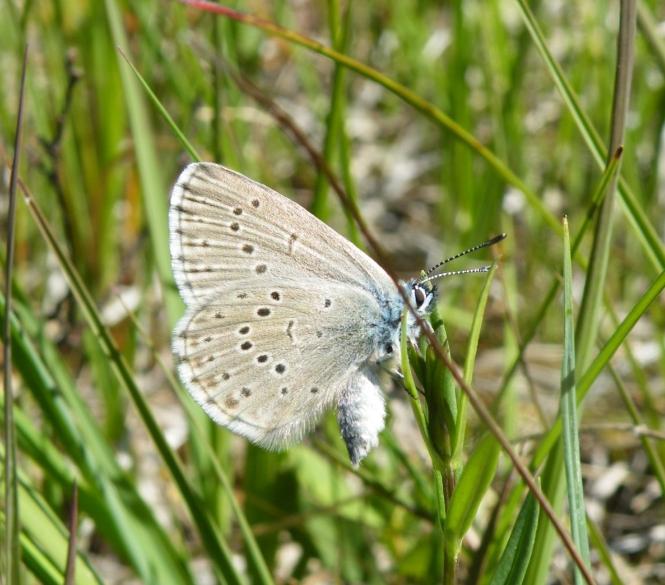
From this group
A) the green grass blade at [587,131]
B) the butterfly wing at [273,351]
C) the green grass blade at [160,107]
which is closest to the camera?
the green grass blade at [160,107]

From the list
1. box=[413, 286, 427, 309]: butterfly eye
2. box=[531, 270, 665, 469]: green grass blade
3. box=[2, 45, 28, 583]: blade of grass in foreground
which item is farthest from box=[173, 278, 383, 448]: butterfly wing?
box=[531, 270, 665, 469]: green grass blade

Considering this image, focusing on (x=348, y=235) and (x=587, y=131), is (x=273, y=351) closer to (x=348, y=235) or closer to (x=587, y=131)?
(x=587, y=131)

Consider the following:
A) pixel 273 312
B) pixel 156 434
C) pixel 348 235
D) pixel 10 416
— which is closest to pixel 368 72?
pixel 273 312

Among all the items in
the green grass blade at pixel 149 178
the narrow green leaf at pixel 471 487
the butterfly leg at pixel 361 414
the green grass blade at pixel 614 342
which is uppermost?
the green grass blade at pixel 149 178

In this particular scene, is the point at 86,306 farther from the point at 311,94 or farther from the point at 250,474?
the point at 311,94

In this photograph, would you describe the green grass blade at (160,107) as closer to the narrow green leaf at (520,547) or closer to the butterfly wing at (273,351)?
the butterfly wing at (273,351)

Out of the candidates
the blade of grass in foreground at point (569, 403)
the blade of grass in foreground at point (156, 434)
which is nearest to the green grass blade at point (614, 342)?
the blade of grass in foreground at point (569, 403)
